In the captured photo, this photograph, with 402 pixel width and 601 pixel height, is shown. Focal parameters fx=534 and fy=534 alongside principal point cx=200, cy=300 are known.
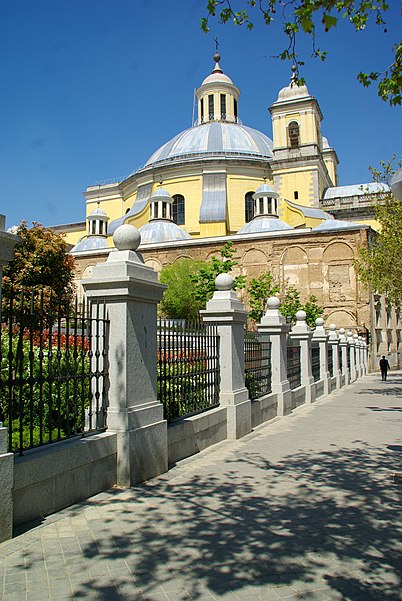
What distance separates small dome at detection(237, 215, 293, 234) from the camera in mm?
40688

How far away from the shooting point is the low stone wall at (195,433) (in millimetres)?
6828

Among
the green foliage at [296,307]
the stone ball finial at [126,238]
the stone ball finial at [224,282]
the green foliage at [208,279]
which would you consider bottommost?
the stone ball finial at [224,282]

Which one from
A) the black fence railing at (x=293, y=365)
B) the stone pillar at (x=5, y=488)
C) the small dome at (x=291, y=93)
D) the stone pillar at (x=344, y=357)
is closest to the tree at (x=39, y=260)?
the black fence railing at (x=293, y=365)

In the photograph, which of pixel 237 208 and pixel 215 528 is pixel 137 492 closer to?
pixel 215 528

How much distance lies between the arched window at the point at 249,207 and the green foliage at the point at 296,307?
10919 mm

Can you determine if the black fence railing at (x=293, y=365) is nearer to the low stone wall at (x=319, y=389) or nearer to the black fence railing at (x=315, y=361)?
the low stone wall at (x=319, y=389)

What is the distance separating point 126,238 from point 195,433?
3.05m

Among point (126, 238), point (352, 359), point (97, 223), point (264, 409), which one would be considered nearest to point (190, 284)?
point (352, 359)

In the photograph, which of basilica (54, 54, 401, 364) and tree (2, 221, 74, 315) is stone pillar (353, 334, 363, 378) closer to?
basilica (54, 54, 401, 364)

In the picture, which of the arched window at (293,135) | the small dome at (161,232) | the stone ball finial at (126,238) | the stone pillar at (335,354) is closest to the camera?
the stone ball finial at (126,238)

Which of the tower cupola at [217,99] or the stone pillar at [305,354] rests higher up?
the tower cupola at [217,99]

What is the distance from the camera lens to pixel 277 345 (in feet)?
38.6

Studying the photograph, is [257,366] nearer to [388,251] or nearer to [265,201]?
[388,251]

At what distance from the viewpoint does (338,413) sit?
1262 cm
